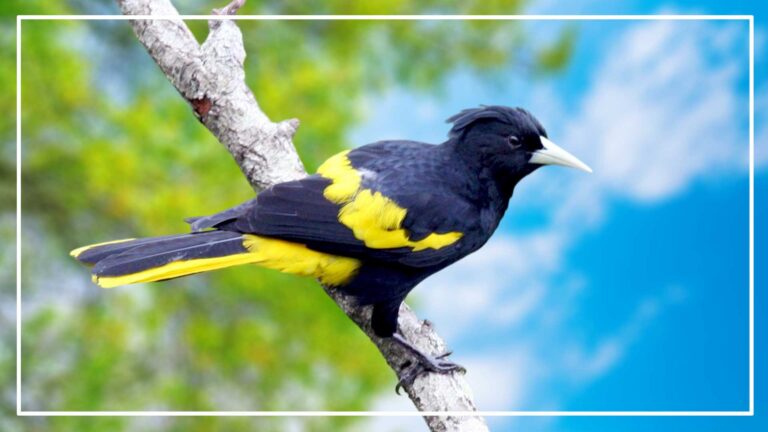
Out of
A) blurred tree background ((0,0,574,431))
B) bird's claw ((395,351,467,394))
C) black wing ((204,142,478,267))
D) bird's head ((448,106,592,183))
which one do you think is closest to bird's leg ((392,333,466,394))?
bird's claw ((395,351,467,394))

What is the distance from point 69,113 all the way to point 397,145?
323cm

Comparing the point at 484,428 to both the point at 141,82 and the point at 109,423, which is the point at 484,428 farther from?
the point at 141,82

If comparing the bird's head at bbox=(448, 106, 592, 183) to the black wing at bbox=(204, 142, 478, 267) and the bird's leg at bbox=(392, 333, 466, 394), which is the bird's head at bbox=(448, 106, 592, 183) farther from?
the bird's leg at bbox=(392, 333, 466, 394)

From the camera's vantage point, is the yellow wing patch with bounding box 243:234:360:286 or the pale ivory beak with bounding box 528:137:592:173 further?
the pale ivory beak with bounding box 528:137:592:173

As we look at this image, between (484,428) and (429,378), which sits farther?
(429,378)

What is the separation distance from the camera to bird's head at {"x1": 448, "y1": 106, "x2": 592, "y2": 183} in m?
2.73

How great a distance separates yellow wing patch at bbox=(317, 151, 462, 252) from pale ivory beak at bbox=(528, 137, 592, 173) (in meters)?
0.32

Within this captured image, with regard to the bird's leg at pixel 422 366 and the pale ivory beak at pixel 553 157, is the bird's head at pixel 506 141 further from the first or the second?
the bird's leg at pixel 422 366

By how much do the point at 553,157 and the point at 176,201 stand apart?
2.86m

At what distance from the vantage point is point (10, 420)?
17.7 ft

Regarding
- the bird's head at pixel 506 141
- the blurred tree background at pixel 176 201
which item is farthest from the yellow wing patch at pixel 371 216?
the blurred tree background at pixel 176 201

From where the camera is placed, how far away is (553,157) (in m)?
2.71

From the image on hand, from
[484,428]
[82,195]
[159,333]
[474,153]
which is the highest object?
[82,195]

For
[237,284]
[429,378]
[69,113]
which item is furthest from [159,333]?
[429,378]
